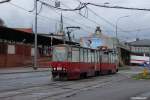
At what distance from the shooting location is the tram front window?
1502 inches

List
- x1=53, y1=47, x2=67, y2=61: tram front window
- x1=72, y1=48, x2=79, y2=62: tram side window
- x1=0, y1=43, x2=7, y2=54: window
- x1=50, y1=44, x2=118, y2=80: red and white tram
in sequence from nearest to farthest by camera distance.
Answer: x1=50, y1=44, x2=118, y2=80: red and white tram, x1=53, y1=47, x2=67, y2=61: tram front window, x1=72, y1=48, x2=79, y2=62: tram side window, x1=0, y1=43, x2=7, y2=54: window

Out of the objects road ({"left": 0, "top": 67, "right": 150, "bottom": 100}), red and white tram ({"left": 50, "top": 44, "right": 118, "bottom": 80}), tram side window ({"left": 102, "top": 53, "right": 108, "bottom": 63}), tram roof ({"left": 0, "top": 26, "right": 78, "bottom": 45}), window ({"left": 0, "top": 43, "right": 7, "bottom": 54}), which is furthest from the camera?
window ({"left": 0, "top": 43, "right": 7, "bottom": 54})

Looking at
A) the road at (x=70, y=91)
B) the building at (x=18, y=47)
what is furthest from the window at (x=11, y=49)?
the road at (x=70, y=91)

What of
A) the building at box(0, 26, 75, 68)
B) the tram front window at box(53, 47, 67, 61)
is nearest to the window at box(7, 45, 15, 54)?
the building at box(0, 26, 75, 68)

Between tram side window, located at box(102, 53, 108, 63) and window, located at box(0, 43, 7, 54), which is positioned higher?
window, located at box(0, 43, 7, 54)

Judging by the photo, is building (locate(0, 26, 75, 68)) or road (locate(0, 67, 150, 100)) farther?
building (locate(0, 26, 75, 68))

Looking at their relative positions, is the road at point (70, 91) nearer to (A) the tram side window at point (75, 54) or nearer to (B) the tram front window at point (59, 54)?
(B) the tram front window at point (59, 54)

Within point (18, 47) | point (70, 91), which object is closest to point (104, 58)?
point (70, 91)

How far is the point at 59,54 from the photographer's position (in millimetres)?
38406

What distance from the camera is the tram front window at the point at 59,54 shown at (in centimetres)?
3816

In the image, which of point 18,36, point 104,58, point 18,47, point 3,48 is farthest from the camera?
point 18,47

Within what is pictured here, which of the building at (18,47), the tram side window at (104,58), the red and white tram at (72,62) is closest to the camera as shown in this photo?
the red and white tram at (72,62)

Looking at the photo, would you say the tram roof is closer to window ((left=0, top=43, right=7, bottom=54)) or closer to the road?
window ((left=0, top=43, right=7, bottom=54))

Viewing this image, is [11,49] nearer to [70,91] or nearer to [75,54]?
[75,54]
